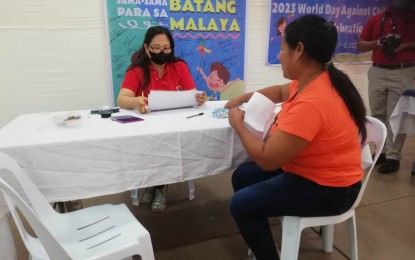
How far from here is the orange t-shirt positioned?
1020 mm

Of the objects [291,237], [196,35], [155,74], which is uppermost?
[196,35]

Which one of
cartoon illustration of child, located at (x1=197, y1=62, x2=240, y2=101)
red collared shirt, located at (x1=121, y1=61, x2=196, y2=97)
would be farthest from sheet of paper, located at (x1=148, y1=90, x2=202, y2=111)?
cartoon illustration of child, located at (x1=197, y1=62, x2=240, y2=101)

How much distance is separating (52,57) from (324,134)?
2.24m

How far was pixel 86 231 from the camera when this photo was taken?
1.13 meters

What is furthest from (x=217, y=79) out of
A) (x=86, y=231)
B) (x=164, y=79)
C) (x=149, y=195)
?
(x=86, y=231)

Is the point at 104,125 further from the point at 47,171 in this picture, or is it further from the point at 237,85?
the point at 237,85

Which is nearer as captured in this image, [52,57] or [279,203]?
[279,203]

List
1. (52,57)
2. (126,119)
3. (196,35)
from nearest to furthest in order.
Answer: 1. (126,119)
2. (52,57)
3. (196,35)

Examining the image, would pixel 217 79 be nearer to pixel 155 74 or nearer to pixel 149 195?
pixel 155 74

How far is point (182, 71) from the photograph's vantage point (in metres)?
2.07

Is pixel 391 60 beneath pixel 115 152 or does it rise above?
above

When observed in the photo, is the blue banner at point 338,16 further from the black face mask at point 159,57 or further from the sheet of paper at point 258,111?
the sheet of paper at point 258,111

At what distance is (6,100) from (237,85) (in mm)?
2025

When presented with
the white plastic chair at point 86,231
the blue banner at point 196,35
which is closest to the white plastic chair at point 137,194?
the white plastic chair at point 86,231
